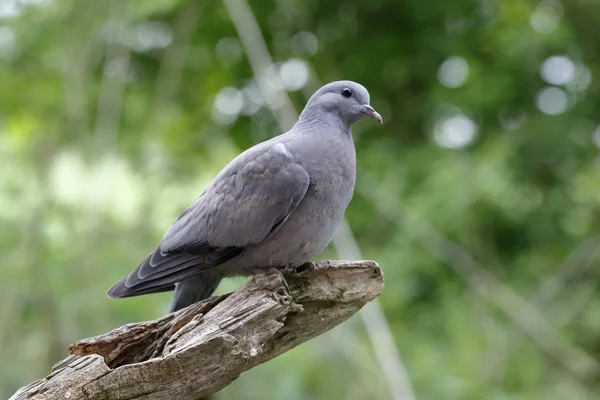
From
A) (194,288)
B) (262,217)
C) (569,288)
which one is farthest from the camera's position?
(569,288)

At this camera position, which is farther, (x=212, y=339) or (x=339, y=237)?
(x=339, y=237)

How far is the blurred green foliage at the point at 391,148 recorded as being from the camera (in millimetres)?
4277

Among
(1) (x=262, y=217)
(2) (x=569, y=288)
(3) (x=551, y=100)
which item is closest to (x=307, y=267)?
(1) (x=262, y=217)

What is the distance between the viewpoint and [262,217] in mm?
2297

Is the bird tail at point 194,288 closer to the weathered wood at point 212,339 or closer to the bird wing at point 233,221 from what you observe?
the bird wing at point 233,221

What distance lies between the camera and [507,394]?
198 inches

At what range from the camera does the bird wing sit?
229 centimetres

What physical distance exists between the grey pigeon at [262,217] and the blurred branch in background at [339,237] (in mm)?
1258

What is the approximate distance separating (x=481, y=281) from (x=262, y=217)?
318 cm

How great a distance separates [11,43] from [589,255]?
A: 4.19m

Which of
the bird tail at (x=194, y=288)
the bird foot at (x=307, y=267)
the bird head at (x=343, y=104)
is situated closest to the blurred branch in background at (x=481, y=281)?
the bird head at (x=343, y=104)

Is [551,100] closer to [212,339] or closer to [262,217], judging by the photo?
[262,217]

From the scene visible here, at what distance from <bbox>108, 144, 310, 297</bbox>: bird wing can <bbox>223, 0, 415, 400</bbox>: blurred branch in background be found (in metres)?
1.30

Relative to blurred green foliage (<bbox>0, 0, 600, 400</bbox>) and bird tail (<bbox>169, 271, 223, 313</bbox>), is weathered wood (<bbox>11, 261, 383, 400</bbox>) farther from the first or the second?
blurred green foliage (<bbox>0, 0, 600, 400</bbox>)
